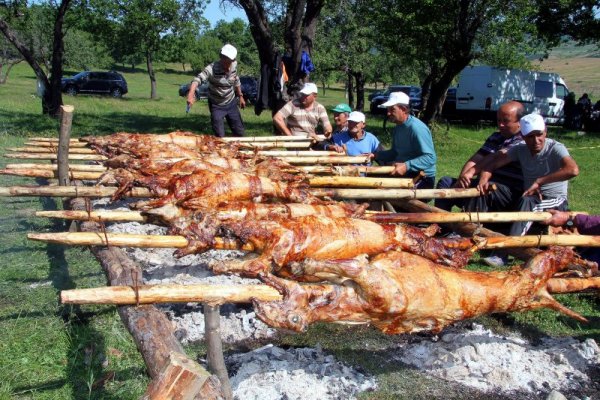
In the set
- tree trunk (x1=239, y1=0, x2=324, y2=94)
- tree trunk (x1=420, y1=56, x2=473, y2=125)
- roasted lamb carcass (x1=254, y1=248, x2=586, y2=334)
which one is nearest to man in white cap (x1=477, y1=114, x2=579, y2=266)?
roasted lamb carcass (x1=254, y1=248, x2=586, y2=334)

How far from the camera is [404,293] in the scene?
113 inches

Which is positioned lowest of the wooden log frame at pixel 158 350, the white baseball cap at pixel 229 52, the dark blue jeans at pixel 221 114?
the wooden log frame at pixel 158 350

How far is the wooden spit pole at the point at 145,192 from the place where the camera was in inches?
162

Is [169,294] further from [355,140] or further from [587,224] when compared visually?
[355,140]

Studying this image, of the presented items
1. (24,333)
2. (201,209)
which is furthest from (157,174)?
(24,333)

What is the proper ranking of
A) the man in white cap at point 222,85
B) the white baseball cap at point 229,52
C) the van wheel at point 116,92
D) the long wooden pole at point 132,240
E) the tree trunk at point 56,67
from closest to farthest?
the long wooden pole at point 132,240
the white baseball cap at point 229,52
the man in white cap at point 222,85
the tree trunk at point 56,67
the van wheel at point 116,92

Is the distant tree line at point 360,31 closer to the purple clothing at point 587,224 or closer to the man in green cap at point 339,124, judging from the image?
the man in green cap at point 339,124

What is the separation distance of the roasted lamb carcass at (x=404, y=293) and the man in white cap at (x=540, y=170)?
7.48ft

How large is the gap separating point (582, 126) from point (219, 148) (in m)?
24.0

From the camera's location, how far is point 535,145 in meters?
5.53

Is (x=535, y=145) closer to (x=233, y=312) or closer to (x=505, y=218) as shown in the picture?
(x=505, y=218)

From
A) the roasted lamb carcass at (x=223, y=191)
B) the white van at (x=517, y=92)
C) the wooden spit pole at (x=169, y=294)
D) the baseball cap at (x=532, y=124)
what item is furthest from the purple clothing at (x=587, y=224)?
the white van at (x=517, y=92)

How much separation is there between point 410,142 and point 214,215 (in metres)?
3.91

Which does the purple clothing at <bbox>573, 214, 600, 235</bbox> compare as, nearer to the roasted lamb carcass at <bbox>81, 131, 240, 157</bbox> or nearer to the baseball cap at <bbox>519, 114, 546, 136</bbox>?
the baseball cap at <bbox>519, 114, 546, 136</bbox>
